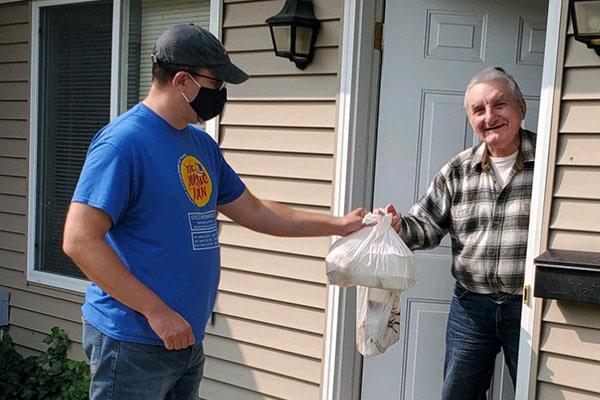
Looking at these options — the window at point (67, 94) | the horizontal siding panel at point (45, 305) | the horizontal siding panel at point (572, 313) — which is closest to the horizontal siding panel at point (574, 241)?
the horizontal siding panel at point (572, 313)

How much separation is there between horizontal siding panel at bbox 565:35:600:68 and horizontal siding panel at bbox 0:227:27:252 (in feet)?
12.6

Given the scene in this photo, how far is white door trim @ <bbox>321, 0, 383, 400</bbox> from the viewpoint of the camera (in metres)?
3.17

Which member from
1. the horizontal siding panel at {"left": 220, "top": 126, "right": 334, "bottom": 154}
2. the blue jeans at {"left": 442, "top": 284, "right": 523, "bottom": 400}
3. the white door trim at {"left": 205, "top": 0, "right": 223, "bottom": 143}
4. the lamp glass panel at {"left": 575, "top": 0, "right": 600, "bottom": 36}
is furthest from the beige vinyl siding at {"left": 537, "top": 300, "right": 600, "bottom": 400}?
the white door trim at {"left": 205, "top": 0, "right": 223, "bottom": 143}

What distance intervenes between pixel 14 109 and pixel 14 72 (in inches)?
10.4

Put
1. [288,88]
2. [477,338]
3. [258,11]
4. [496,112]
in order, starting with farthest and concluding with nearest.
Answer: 1. [258,11]
2. [288,88]
3. [477,338]
4. [496,112]

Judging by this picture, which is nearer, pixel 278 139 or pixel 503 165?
pixel 503 165

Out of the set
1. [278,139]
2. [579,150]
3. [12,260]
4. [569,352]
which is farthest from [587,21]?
[12,260]

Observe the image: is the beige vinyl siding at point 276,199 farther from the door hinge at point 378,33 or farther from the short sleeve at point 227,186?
the short sleeve at point 227,186

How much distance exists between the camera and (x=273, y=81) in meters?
3.48

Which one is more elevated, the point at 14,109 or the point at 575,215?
the point at 14,109

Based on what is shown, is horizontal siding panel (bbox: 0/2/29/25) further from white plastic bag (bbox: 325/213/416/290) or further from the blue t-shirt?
white plastic bag (bbox: 325/213/416/290)

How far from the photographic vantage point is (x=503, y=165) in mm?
2678

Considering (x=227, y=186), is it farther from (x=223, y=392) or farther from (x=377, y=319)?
(x=223, y=392)

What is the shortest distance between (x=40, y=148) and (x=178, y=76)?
306 cm
